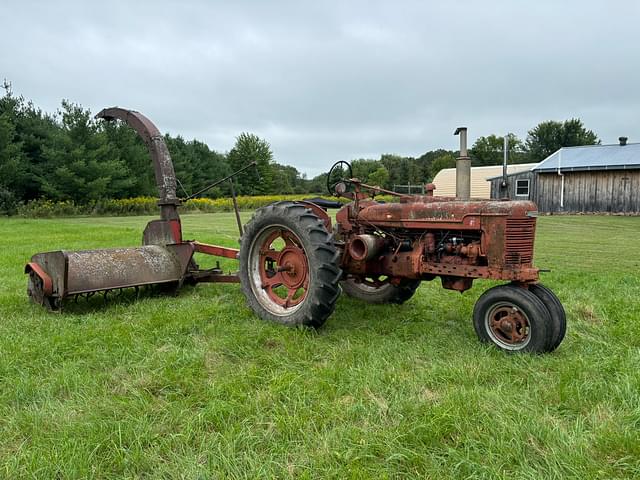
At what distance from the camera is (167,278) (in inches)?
205

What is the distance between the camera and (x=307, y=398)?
275 cm

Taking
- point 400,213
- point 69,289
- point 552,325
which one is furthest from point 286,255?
point 552,325

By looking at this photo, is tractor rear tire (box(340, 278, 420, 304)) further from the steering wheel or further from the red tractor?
the steering wheel

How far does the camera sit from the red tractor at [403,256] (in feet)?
11.6

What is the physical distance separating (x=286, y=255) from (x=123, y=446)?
2.60 m

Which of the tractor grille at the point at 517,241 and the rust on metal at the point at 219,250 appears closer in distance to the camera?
the tractor grille at the point at 517,241

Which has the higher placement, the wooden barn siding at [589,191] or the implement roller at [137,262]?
the wooden barn siding at [589,191]

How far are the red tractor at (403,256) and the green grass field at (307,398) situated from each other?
9.5 inches

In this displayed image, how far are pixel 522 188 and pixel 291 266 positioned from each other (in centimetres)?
2393

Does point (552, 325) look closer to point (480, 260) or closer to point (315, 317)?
point (480, 260)

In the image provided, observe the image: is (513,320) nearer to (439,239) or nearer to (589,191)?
(439,239)

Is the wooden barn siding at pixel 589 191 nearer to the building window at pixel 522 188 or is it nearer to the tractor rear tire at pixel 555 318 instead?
the building window at pixel 522 188

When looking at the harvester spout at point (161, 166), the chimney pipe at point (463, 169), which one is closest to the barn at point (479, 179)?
the harvester spout at point (161, 166)

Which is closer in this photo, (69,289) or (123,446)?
(123,446)
